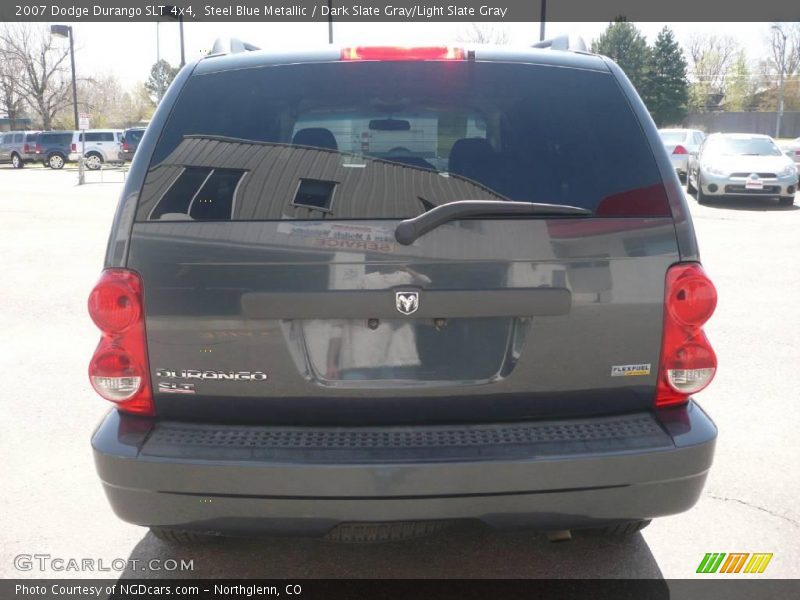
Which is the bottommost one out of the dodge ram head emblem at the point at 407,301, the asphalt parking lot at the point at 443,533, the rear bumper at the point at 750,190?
the asphalt parking lot at the point at 443,533

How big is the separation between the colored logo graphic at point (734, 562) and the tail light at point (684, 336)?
3.14ft

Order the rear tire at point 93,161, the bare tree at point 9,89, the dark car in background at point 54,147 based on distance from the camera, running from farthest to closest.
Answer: the bare tree at point 9,89 → the dark car in background at point 54,147 → the rear tire at point 93,161

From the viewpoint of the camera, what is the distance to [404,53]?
2.74 m

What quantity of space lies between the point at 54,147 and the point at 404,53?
139ft

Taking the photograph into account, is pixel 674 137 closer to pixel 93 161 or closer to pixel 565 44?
pixel 565 44

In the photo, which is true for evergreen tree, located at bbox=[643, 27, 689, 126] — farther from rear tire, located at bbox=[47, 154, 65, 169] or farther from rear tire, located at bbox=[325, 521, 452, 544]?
rear tire, located at bbox=[325, 521, 452, 544]

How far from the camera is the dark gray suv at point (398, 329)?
2414 mm

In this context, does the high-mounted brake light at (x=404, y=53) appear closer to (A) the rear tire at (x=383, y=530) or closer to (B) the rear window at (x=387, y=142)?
(B) the rear window at (x=387, y=142)

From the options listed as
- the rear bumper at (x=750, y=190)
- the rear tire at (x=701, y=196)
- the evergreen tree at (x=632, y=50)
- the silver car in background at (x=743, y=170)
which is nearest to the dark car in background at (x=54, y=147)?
the rear tire at (x=701, y=196)

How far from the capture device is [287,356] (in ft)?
8.23

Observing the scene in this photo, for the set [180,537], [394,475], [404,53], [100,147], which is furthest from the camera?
[100,147]

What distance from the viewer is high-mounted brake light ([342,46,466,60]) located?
2729 mm

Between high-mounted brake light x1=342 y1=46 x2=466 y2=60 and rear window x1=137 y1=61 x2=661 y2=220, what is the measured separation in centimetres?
3

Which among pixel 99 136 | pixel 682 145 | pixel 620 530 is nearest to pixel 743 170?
pixel 682 145
